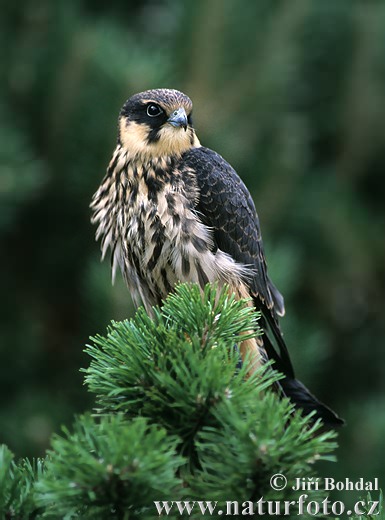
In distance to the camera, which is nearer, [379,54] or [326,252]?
[326,252]

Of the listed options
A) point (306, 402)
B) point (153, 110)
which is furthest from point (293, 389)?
point (153, 110)

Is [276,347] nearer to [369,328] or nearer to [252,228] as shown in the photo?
[252,228]

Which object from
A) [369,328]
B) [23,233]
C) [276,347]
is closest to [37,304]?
[23,233]

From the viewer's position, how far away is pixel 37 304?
534 centimetres

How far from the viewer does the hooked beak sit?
11.4ft

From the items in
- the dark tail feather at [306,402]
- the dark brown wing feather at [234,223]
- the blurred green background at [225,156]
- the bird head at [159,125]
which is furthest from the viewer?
the blurred green background at [225,156]

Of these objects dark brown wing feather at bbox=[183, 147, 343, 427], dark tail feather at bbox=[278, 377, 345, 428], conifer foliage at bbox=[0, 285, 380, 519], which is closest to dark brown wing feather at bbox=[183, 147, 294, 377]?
dark brown wing feather at bbox=[183, 147, 343, 427]

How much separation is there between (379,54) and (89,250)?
321 centimetres

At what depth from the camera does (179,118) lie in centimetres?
349

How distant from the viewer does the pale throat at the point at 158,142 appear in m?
3.55

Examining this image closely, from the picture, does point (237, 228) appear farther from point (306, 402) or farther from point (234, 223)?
point (306, 402)

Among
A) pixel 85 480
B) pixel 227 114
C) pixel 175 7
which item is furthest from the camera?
pixel 175 7

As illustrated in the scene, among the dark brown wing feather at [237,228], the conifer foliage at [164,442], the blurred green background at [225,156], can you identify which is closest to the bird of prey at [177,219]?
the dark brown wing feather at [237,228]

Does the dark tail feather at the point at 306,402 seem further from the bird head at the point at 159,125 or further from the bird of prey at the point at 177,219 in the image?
the bird head at the point at 159,125
